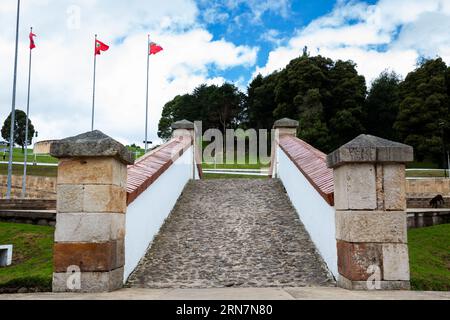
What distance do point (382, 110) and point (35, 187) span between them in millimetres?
30044

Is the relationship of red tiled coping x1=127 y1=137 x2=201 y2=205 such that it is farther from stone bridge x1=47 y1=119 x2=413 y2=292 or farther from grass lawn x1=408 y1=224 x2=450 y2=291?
grass lawn x1=408 y1=224 x2=450 y2=291

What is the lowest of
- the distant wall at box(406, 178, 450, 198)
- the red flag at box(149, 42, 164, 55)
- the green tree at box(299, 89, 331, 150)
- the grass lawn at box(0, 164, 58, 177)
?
the distant wall at box(406, 178, 450, 198)

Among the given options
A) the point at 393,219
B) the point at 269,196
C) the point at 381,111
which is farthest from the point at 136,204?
the point at 381,111

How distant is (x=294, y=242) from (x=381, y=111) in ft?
112

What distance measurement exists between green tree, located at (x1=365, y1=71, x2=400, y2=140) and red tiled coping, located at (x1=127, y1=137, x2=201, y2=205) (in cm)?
3014

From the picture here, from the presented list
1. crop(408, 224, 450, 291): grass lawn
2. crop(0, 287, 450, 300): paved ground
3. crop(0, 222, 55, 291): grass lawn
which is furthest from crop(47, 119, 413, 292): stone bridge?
crop(408, 224, 450, 291): grass lawn

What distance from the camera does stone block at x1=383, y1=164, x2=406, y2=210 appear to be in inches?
172

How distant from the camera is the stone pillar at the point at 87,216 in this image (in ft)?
13.9

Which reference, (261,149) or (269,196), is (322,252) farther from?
(261,149)

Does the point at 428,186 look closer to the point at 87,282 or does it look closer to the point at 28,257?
the point at 28,257

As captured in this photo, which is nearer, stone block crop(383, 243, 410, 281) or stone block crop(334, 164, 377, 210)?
stone block crop(383, 243, 410, 281)

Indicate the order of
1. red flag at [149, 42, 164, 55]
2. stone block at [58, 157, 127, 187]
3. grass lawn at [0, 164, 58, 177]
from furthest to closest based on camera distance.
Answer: grass lawn at [0, 164, 58, 177]
red flag at [149, 42, 164, 55]
stone block at [58, 157, 127, 187]

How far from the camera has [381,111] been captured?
37.0 meters

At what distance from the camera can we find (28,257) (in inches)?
257
